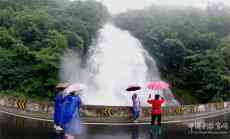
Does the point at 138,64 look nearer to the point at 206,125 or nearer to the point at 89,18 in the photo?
the point at 89,18

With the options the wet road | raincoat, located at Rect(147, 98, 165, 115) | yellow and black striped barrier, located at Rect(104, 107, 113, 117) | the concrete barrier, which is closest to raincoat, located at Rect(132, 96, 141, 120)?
the wet road

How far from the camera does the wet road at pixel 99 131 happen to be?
417 inches

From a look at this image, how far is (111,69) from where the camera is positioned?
2706cm

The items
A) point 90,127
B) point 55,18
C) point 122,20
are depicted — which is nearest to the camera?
point 90,127

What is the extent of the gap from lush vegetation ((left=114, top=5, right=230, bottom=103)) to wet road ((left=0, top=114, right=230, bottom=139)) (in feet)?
42.3

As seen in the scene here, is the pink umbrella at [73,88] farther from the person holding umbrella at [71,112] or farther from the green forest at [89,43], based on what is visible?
the green forest at [89,43]

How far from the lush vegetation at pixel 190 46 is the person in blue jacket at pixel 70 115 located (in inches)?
710

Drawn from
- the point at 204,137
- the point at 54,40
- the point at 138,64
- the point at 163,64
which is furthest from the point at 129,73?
the point at 204,137

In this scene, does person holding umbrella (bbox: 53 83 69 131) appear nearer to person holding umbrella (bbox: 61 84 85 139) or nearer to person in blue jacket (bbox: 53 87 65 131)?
person in blue jacket (bbox: 53 87 65 131)

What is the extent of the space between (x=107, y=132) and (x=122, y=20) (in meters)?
28.1

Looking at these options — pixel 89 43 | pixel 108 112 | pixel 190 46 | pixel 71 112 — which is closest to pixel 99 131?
pixel 108 112

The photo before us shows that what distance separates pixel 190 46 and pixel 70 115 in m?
23.2

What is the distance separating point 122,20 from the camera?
3903 cm

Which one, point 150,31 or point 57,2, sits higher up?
point 57,2
